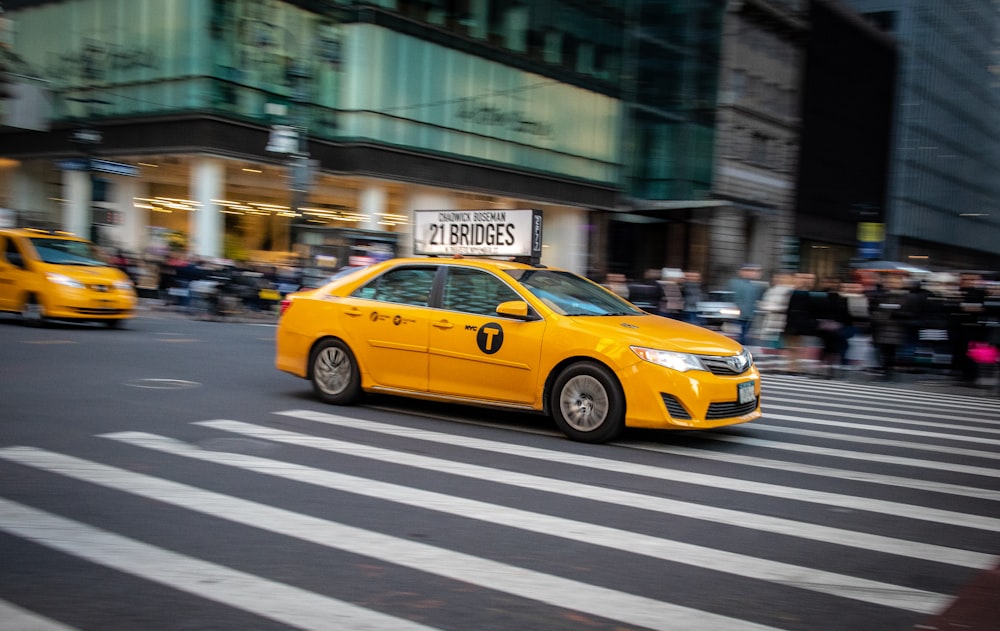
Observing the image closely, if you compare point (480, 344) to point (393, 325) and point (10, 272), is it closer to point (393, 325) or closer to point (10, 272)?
point (393, 325)

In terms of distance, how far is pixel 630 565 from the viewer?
15.7 feet

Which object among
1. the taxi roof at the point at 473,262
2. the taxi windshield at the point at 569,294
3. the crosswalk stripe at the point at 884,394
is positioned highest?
the taxi roof at the point at 473,262

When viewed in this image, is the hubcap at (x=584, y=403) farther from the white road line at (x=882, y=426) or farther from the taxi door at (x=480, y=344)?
the white road line at (x=882, y=426)

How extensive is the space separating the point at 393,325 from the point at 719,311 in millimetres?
11582

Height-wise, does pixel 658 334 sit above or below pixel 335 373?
above

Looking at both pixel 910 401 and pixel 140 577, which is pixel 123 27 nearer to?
pixel 910 401

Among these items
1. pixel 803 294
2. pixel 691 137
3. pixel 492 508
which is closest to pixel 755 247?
pixel 691 137

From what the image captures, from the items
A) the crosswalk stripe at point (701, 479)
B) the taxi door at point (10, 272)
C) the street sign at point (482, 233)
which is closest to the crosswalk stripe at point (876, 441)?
the crosswalk stripe at point (701, 479)

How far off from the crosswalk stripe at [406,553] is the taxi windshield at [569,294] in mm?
3762

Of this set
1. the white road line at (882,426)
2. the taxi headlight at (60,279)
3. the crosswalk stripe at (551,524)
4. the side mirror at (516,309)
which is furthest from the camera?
the taxi headlight at (60,279)

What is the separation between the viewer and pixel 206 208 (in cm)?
2978

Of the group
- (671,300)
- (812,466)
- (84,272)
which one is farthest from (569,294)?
(671,300)

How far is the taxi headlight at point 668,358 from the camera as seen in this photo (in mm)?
7770

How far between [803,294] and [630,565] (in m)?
11.7
